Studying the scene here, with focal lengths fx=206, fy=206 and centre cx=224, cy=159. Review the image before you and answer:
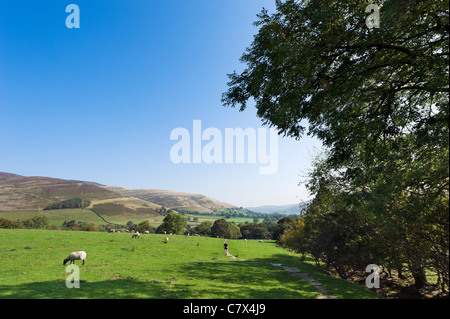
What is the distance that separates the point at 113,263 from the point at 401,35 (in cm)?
2775

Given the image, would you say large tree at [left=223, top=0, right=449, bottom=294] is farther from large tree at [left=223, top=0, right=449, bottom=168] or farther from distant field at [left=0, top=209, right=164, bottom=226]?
distant field at [left=0, top=209, right=164, bottom=226]

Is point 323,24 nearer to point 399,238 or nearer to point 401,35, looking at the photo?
point 401,35

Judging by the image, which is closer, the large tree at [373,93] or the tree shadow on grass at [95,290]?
the large tree at [373,93]

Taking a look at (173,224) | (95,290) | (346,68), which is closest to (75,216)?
(173,224)

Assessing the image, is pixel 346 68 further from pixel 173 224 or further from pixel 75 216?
pixel 75 216

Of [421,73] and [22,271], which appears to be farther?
[22,271]

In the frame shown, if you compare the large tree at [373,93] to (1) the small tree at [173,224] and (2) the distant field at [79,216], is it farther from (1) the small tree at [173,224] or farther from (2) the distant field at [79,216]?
(2) the distant field at [79,216]

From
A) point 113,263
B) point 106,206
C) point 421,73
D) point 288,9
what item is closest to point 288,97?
point 288,9

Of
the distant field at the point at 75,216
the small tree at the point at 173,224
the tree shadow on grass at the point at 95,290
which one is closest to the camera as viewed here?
the tree shadow on grass at the point at 95,290

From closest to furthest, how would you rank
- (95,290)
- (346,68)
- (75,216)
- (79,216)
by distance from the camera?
(346,68) → (95,290) → (75,216) → (79,216)

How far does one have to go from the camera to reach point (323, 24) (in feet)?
31.1

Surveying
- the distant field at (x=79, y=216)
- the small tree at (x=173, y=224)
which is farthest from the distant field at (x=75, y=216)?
the small tree at (x=173, y=224)

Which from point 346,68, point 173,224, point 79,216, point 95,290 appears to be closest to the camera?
point 346,68

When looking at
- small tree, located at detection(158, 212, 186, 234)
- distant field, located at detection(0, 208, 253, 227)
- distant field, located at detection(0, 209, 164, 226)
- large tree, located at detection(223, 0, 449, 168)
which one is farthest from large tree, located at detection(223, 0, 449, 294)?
distant field, located at detection(0, 209, 164, 226)
